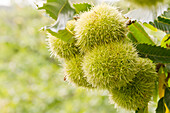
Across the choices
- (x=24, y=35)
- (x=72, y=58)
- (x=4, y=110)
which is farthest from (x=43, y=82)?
(x=72, y=58)

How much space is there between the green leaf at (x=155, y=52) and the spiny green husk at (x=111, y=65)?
0.06 m

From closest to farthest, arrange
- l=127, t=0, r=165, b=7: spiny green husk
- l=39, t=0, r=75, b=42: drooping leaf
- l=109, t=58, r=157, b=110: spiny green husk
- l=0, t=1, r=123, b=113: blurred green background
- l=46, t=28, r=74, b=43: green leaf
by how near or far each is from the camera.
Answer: l=127, t=0, r=165, b=7: spiny green husk → l=39, t=0, r=75, b=42: drooping leaf → l=46, t=28, r=74, b=43: green leaf → l=109, t=58, r=157, b=110: spiny green husk → l=0, t=1, r=123, b=113: blurred green background

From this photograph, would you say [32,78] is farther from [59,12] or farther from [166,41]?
[59,12]

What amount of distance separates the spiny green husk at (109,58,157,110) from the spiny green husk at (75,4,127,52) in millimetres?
170

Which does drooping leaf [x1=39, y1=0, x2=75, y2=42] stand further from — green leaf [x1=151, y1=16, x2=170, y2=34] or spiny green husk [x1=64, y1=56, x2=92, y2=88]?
green leaf [x1=151, y1=16, x2=170, y2=34]

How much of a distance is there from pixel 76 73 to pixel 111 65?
0.71 feet

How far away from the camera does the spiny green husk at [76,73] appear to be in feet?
3.40

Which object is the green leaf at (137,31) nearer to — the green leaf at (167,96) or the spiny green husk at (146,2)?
the green leaf at (167,96)

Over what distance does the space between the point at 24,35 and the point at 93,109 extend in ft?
10.4

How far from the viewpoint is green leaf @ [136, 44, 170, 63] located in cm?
98

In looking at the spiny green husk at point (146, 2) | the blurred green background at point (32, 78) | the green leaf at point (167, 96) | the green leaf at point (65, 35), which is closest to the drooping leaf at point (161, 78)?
the green leaf at point (167, 96)

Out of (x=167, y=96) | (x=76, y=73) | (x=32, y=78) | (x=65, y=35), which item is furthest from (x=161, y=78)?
(x=32, y=78)

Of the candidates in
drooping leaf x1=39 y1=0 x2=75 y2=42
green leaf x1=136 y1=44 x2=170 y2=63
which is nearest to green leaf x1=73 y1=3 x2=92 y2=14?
drooping leaf x1=39 y1=0 x2=75 y2=42

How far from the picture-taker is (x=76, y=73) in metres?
1.04
